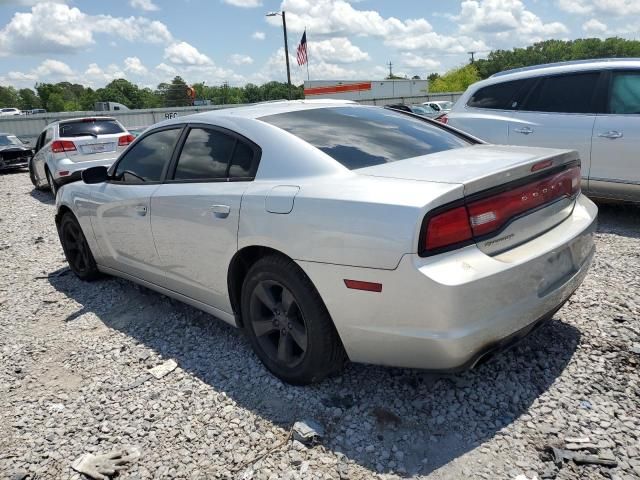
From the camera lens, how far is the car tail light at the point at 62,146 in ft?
33.2

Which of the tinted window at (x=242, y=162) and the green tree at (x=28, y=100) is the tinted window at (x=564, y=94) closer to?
the tinted window at (x=242, y=162)

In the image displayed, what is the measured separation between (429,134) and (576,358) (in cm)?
162

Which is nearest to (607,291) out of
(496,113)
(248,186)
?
(248,186)

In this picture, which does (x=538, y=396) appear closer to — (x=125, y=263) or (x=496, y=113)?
(x=125, y=263)

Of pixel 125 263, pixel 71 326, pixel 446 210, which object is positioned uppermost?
pixel 446 210

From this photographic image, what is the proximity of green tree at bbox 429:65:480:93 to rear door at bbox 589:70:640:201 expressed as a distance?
235ft

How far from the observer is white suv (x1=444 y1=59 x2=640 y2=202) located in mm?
5355

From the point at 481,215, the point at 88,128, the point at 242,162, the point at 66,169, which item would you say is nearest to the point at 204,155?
the point at 242,162

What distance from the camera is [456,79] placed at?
75875mm

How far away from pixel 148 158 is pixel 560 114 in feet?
14.7

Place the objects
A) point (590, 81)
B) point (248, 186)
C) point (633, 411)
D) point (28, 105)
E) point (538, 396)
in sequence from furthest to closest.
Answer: point (28, 105) → point (590, 81) → point (248, 186) → point (538, 396) → point (633, 411)

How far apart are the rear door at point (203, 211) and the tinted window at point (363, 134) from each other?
0.36 m

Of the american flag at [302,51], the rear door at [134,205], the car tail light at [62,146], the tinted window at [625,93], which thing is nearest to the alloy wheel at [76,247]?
the rear door at [134,205]

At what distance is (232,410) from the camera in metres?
2.79
